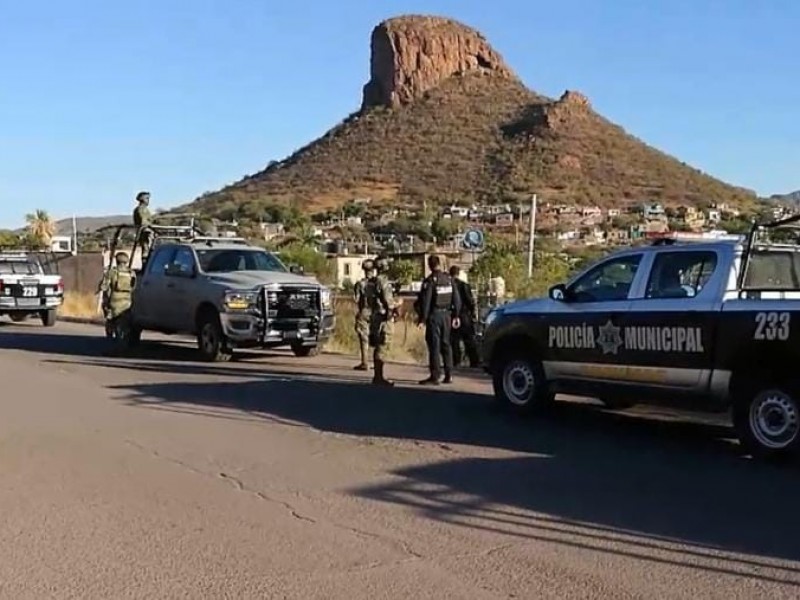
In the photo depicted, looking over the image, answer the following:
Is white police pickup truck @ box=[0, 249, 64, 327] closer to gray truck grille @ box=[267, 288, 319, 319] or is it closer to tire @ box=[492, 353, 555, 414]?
gray truck grille @ box=[267, 288, 319, 319]

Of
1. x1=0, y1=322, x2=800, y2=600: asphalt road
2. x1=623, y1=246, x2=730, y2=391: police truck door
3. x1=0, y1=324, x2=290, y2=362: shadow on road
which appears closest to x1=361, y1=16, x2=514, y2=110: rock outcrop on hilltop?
x1=0, y1=324, x2=290, y2=362: shadow on road

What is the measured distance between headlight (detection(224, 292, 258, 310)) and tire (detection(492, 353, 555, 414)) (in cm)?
685

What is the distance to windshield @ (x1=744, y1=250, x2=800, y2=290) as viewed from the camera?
10.8 meters

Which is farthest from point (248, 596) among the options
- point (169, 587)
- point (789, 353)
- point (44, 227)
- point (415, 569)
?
point (44, 227)

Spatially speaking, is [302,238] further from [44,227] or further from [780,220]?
[780,220]

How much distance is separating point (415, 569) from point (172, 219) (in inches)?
839

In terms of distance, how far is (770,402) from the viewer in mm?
10117

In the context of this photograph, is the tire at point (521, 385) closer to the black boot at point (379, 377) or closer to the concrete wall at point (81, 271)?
the black boot at point (379, 377)

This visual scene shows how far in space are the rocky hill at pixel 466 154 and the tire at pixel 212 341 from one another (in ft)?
189

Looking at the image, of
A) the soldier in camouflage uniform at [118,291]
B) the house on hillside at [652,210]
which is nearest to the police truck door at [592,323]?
the soldier in camouflage uniform at [118,291]

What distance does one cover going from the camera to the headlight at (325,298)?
19891 mm

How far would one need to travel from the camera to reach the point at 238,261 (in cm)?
2094

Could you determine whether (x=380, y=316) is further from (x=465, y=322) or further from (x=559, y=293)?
(x=559, y=293)

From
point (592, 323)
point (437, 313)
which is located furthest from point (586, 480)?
point (437, 313)
